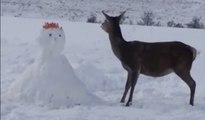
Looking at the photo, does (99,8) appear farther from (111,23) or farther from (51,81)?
(51,81)

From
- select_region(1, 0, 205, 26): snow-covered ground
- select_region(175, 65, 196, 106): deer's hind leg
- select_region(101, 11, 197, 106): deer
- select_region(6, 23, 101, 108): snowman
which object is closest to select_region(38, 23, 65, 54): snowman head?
select_region(6, 23, 101, 108): snowman

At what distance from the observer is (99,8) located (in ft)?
62.2

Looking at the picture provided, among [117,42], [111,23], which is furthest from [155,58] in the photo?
[111,23]

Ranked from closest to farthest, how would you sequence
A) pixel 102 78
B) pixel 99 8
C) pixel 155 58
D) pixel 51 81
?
pixel 51 81, pixel 155 58, pixel 102 78, pixel 99 8

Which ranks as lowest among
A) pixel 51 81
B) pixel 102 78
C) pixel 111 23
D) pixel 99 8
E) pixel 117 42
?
pixel 99 8

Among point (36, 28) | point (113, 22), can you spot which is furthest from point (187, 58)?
point (36, 28)

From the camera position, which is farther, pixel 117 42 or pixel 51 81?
pixel 117 42

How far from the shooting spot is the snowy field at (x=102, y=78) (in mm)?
7066

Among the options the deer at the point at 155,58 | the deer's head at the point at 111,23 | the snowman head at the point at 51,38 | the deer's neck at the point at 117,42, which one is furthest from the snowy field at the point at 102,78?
Answer: the deer's head at the point at 111,23

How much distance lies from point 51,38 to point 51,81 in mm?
532

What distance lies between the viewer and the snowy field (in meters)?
7.07

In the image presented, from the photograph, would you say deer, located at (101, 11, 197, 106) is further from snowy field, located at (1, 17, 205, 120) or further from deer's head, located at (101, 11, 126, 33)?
snowy field, located at (1, 17, 205, 120)

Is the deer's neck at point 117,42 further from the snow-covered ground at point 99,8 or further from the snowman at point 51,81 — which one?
the snow-covered ground at point 99,8

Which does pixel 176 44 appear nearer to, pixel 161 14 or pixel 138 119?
pixel 138 119
